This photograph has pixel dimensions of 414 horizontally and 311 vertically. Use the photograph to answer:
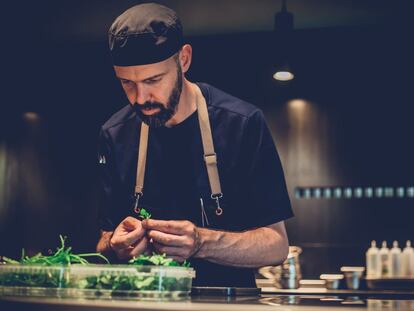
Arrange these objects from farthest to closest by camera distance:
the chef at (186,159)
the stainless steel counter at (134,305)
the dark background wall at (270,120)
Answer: the dark background wall at (270,120) < the chef at (186,159) < the stainless steel counter at (134,305)

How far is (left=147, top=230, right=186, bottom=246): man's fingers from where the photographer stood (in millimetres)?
1723

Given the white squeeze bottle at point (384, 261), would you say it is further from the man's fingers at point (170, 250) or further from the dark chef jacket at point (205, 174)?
the man's fingers at point (170, 250)

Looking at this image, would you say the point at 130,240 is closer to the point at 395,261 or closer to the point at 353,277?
the point at 353,277

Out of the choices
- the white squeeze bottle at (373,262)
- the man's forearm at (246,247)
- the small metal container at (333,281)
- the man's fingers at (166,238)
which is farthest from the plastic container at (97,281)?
the white squeeze bottle at (373,262)

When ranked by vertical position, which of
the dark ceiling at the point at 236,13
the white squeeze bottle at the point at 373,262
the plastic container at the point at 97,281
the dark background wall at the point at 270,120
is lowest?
the plastic container at the point at 97,281

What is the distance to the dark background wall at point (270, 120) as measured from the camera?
17.3 ft

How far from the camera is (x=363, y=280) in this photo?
15.3 feet

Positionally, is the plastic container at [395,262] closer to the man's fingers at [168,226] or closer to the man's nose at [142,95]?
the man's nose at [142,95]

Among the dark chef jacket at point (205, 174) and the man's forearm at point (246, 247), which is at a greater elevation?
the dark chef jacket at point (205, 174)

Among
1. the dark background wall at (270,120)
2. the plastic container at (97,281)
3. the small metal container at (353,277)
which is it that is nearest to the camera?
the plastic container at (97,281)

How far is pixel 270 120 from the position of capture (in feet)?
18.1

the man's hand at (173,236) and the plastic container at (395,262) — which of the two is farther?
the plastic container at (395,262)

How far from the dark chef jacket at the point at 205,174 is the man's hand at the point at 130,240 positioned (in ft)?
1.38

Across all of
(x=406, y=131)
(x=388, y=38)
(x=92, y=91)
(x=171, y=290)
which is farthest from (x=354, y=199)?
(x=171, y=290)
